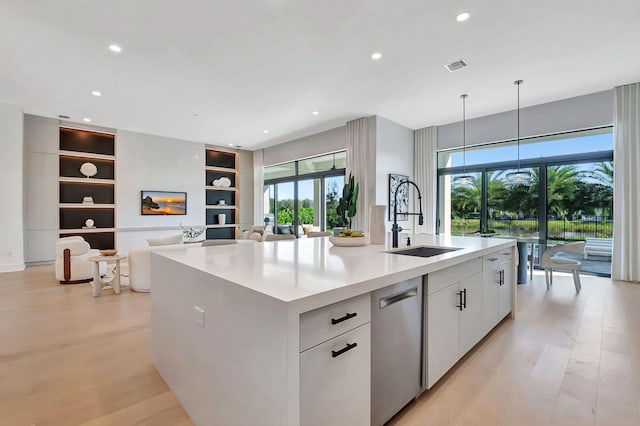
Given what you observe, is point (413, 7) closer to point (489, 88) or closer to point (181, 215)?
point (489, 88)

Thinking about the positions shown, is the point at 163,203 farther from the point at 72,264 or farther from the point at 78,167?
the point at 72,264

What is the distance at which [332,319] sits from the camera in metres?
1.17

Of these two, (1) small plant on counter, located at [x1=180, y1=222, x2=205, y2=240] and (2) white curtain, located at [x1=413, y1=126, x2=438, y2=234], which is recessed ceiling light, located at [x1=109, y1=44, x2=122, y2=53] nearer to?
(1) small plant on counter, located at [x1=180, y1=222, x2=205, y2=240]

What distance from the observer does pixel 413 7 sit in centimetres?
281

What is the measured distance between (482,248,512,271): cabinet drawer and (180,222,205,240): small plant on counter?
7.21m

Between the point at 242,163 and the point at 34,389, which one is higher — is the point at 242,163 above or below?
above

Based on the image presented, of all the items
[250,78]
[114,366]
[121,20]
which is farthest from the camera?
[250,78]

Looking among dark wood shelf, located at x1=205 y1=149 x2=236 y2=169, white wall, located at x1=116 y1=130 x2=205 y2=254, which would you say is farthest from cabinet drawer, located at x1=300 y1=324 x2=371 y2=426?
dark wood shelf, located at x1=205 y1=149 x2=236 y2=169

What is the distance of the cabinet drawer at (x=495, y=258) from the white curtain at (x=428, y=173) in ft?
12.3

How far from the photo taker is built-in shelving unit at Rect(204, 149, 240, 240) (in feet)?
29.5

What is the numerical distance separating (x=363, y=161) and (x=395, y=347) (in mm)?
5074

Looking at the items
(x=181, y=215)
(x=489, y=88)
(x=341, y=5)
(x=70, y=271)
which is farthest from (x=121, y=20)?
(x=181, y=215)

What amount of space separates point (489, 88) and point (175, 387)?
18.2 ft

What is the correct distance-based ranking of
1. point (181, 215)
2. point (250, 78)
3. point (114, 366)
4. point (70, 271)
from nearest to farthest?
point (114, 366) → point (250, 78) → point (70, 271) → point (181, 215)
